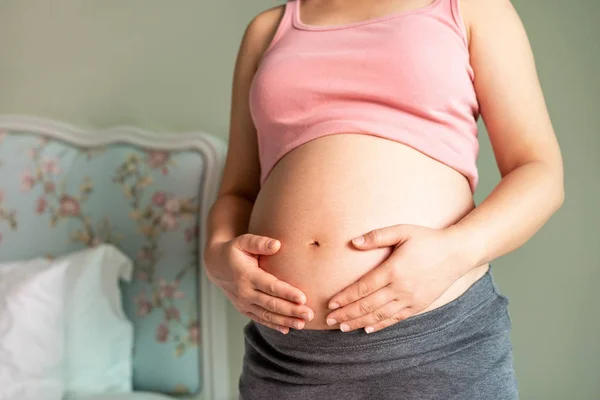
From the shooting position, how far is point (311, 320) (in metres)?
0.74

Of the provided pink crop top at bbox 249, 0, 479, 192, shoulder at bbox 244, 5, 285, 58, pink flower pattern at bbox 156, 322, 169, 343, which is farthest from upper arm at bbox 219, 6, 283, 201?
pink flower pattern at bbox 156, 322, 169, 343

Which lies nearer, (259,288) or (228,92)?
(259,288)

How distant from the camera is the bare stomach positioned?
2.40 feet

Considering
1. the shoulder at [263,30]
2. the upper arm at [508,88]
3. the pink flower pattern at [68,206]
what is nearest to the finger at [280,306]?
the upper arm at [508,88]

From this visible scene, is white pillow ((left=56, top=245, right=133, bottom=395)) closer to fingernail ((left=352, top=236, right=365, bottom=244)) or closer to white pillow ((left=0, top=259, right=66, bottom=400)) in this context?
white pillow ((left=0, top=259, right=66, bottom=400))

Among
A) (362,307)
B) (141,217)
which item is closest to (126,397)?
(141,217)

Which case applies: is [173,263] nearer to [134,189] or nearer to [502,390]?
[134,189]

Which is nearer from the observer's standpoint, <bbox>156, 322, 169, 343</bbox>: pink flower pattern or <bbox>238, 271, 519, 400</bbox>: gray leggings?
<bbox>238, 271, 519, 400</bbox>: gray leggings

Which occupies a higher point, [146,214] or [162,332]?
[146,214]

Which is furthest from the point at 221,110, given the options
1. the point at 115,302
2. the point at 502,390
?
the point at 502,390

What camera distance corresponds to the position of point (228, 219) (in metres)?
0.93

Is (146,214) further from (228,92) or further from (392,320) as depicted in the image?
(392,320)

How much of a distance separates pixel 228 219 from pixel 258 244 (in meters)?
0.19

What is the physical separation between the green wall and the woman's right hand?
2.15 feet
